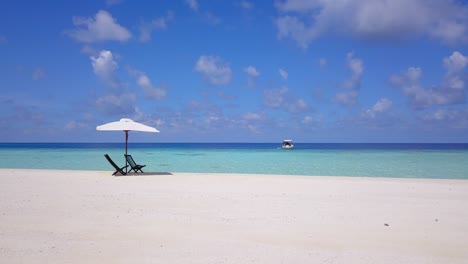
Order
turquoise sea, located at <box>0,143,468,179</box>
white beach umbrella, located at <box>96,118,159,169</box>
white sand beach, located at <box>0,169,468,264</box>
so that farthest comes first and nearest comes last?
turquoise sea, located at <box>0,143,468,179</box> < white beach umbrella, located at <box>96,118,159,169</box> < white sand beach, located at <box>0,169,468,264</box>

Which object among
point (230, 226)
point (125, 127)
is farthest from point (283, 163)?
point (230, 226)

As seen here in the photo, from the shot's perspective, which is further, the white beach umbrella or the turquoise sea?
the turquoise sea

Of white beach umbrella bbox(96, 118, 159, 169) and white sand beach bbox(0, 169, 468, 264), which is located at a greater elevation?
white beach umbrella bbox(96, 118, 159, 169)

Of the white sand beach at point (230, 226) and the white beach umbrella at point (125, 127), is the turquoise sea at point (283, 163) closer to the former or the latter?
the white beach umbrella at point (125, 127)

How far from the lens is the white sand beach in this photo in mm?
4688

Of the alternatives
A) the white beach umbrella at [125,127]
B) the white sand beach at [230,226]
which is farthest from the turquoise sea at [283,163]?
the white sand beach at [230,226]

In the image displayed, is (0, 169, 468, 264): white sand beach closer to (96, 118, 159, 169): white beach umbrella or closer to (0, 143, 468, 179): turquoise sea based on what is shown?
(96, 118, 159, 169): white beach umbrella

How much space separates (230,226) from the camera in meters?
6.16

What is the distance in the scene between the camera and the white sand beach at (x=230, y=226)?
15.4 ft

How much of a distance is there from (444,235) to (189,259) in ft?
12.1

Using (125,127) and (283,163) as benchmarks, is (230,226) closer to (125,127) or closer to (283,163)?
(125,127)

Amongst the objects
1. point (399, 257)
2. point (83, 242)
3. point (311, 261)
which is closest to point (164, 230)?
point (83, 242)

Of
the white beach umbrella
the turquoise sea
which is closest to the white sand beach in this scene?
the white beach umbrella

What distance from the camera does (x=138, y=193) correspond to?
32.7 feet
